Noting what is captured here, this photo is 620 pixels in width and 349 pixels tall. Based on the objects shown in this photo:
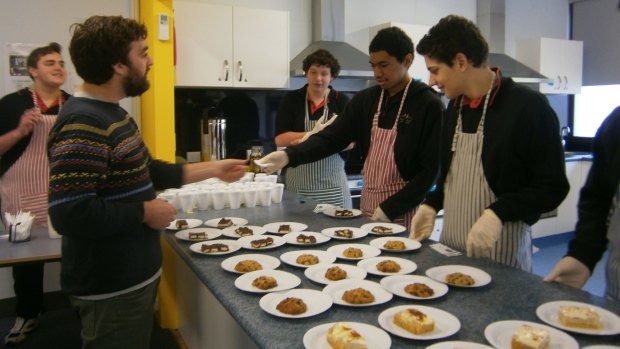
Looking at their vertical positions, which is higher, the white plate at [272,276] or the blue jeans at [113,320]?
the white plate at [272,276]

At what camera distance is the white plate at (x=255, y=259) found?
1657mm

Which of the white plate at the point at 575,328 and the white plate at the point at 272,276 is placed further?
the white plate at the point at 272,276

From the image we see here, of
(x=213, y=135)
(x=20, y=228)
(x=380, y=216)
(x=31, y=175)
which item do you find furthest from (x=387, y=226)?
(x=213, y=135)

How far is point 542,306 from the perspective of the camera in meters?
1.29

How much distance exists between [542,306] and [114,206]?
3.97 feet

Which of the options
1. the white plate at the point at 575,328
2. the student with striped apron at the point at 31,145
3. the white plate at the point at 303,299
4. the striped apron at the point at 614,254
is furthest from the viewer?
the student with striped apron at the point at 31,145

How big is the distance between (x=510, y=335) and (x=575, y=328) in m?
0.17

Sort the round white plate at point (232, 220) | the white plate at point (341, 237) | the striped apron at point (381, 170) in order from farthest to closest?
the striped apron at point (381, 170)
the round white plate at point (232, 220)
the white plate at point (341, 237)

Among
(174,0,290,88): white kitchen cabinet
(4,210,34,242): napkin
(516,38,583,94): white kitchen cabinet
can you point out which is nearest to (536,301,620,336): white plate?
(4,210,34,242): napkin

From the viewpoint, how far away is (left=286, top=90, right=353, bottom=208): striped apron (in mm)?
3275

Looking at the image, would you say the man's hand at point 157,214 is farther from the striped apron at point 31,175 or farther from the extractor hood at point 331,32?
the extractor hood at point 331,32

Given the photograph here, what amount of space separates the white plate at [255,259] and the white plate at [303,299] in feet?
0.83

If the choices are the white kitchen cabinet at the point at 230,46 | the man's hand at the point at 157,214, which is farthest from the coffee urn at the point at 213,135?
the man's hand at the point at 157,214

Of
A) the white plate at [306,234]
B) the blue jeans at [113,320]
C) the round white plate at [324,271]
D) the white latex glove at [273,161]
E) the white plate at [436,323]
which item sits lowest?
the blue jeans at [113,320]
